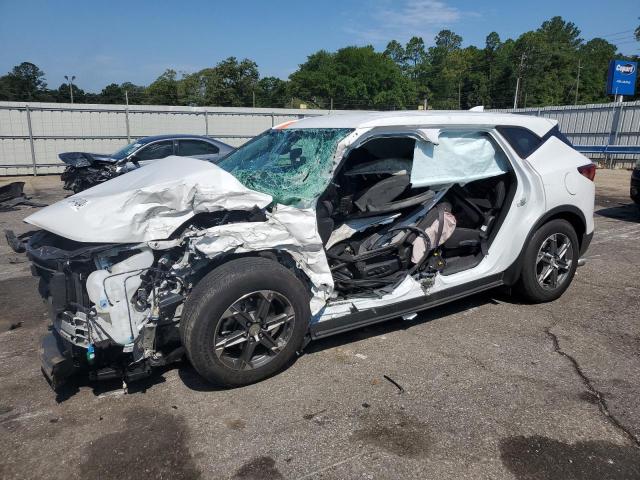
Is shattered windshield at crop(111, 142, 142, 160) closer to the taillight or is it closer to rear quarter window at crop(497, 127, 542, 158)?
rear quarter window at crop(497, 127, 542, 158)

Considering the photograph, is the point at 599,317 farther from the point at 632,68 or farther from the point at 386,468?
the point at 632,68

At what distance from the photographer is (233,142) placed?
21.2 metres

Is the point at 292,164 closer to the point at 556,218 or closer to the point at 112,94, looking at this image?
the point at 556,218

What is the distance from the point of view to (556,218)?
466cm

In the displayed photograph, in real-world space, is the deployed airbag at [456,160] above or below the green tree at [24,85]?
below

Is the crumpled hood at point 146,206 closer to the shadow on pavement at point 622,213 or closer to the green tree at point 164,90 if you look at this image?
the shadow on pavement at point 622,213

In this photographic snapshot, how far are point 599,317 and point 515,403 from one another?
1969 millimetres

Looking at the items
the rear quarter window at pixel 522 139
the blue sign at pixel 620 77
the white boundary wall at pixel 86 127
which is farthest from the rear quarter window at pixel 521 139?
the blue sign at pixel 620 77

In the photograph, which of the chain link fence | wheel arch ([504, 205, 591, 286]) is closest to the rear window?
wheel arch ([504, 205, 591, 286])

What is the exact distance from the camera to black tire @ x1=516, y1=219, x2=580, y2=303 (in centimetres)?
448

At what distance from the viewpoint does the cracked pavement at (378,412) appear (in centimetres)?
258

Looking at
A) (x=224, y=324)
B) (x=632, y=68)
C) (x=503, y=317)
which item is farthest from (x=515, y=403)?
(x=632, y=68)

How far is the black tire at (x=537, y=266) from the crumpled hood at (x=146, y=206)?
264 centimetres

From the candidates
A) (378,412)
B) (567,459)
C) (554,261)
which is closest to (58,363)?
Result: (378,412)
